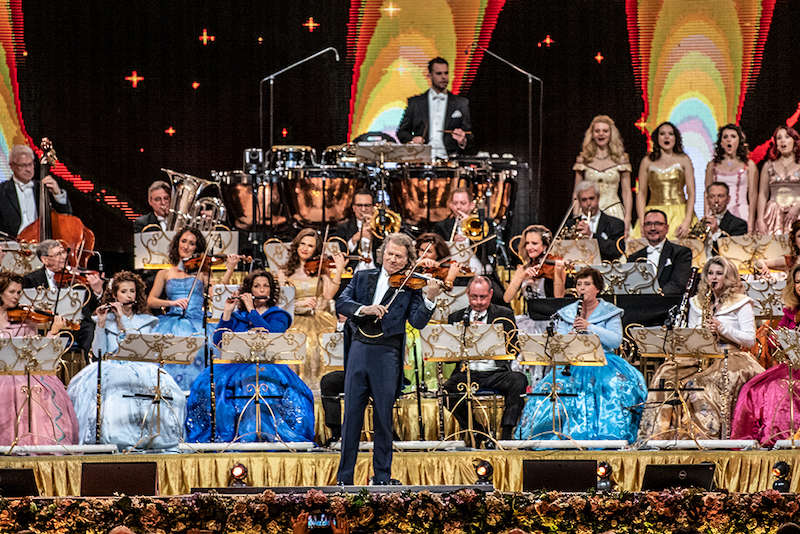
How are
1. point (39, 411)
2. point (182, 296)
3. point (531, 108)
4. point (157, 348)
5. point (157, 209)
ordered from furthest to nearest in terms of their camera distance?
1. point (531, 108)
2. point (157, 209)
3. point (182, 296)
4. point (39, 411)
5. point (157, 348)

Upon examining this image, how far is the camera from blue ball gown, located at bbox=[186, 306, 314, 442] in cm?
771

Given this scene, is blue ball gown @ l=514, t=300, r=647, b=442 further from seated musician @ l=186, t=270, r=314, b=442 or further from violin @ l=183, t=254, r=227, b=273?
violin @ l=183, t=254, r=227, b=273

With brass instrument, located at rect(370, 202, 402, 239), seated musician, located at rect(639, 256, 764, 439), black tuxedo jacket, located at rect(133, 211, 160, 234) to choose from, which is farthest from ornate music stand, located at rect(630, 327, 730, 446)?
black tuxedo jacket, located at rect(133, 211, 160, 234)

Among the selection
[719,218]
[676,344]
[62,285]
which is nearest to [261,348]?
[62,285]

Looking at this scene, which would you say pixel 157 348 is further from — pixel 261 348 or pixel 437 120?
pixel 437 120

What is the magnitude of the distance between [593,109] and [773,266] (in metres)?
2.75

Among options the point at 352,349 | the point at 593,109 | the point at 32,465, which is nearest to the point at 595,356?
the point at 352,349

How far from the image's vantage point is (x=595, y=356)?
7453mm

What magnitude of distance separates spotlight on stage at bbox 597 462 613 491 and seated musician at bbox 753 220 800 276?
2.03 metres

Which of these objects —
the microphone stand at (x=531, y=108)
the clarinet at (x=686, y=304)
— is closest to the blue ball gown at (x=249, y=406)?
the clarinet at (x=686, y=304)

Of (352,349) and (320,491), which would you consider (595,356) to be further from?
(320,491)

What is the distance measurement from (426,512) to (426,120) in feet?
17.2

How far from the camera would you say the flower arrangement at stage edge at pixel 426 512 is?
5605 mm

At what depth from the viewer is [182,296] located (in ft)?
28.5
